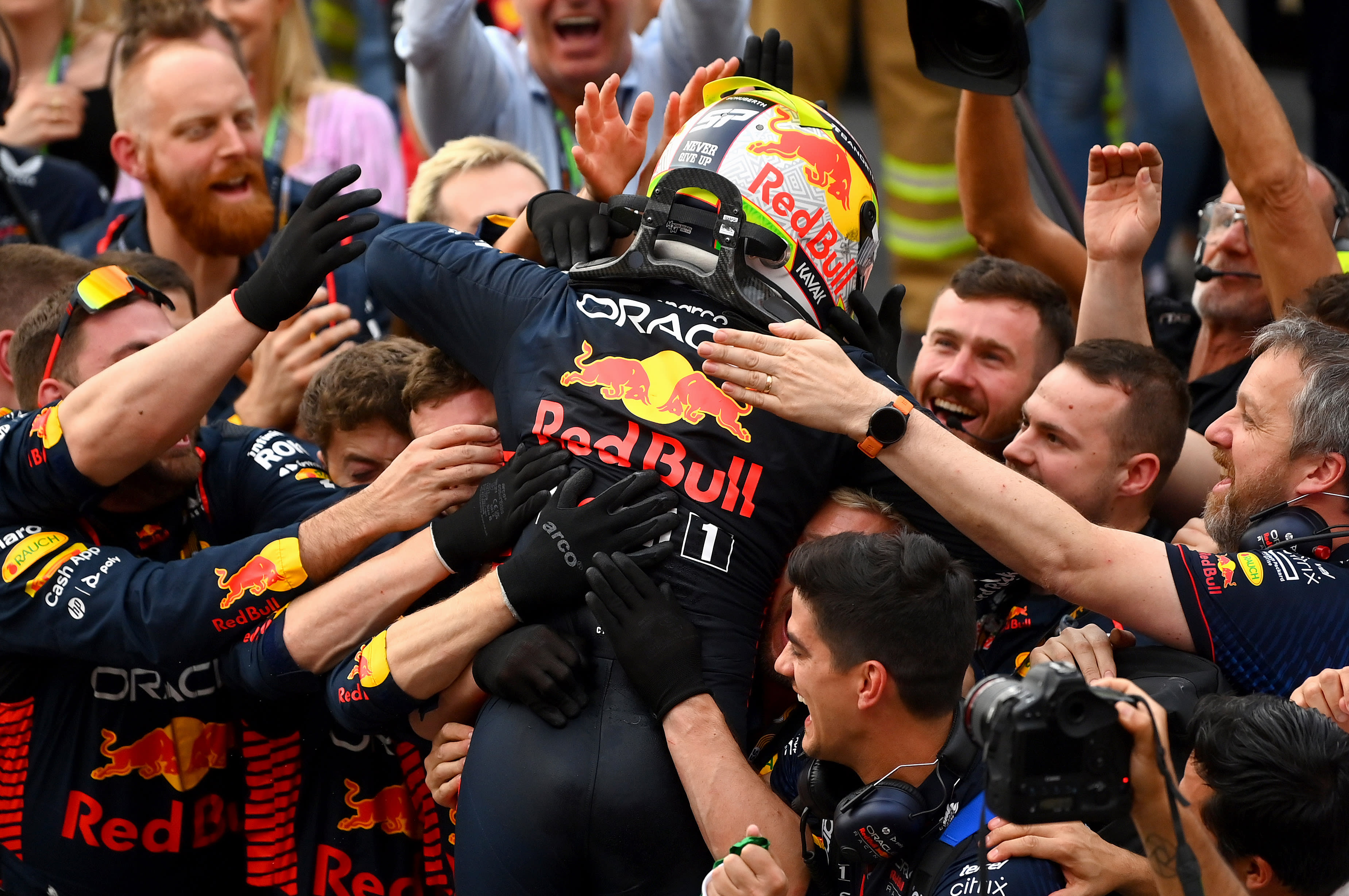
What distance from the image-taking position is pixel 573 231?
3713 mm

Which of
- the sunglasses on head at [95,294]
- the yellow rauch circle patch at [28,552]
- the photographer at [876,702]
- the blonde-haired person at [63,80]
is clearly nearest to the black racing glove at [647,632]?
the photographer at [876,702]

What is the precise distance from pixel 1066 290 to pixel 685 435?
242cm

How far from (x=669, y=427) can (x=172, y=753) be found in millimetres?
1763

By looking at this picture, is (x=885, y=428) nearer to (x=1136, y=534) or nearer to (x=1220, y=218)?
(x=1136, y=534)

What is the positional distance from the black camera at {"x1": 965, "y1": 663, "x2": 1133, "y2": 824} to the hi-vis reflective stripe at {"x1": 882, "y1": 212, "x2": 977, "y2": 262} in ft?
15.2

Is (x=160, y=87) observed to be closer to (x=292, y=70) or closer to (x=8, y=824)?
(x=292, y=70)

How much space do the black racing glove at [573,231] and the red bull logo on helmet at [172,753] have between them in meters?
1.61

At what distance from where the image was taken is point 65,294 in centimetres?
409

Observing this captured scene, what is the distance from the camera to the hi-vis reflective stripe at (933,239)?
671 centimetres

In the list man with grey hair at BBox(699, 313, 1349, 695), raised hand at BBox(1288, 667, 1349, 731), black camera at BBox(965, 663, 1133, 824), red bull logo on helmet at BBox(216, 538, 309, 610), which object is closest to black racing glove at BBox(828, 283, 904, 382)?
man with grey hair at BBox(699, 313, 1349, 695)

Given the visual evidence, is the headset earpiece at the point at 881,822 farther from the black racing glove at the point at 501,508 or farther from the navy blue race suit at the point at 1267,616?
the black racing glove at the point at 501,508

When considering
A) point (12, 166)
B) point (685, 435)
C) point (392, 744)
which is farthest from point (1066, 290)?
point (12, 166)

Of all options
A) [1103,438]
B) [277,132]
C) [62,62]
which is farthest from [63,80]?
[1103,438]

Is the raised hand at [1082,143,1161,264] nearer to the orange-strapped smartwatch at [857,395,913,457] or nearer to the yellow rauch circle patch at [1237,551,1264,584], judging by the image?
the yellow rauch circle patch at [1237,551,1264,584]
